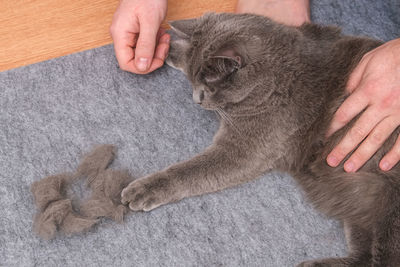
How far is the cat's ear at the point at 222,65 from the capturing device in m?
1.00

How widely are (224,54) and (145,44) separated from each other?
34 cm

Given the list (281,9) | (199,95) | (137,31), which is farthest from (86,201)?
(281,9)

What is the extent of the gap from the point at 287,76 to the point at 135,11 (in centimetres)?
51

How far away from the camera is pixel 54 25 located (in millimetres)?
1450

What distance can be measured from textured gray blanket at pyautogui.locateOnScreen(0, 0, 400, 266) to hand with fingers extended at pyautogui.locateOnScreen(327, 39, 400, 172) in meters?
0.24

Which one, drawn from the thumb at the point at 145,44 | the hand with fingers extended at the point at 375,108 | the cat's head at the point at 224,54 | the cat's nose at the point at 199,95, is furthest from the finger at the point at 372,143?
the thumb at the point at 145,44

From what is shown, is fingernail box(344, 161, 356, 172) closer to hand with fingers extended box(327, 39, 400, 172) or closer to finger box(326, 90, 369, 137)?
hand with fingers extended box(327, 39, 400, 172)

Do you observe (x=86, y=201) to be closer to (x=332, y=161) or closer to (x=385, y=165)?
(x=332, y=161)

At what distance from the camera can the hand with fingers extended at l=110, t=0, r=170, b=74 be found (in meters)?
1.25

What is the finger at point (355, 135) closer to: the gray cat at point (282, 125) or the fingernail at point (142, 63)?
the gray cat at point (282, 125)

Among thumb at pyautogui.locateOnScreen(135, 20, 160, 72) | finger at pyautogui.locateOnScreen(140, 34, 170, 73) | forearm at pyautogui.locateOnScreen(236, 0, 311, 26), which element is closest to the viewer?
thumb at pyautogui.locateOnScreen(135, 20, 160, 72)

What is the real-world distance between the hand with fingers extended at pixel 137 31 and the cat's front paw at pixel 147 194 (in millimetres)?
377

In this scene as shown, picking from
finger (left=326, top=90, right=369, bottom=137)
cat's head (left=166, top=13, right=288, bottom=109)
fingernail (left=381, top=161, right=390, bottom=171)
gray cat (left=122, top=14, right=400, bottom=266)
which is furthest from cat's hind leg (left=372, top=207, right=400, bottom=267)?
cat's head (left=166, top=13, right=288, bottom=109)

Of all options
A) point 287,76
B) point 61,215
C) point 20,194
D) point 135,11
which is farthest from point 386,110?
point 20,194
